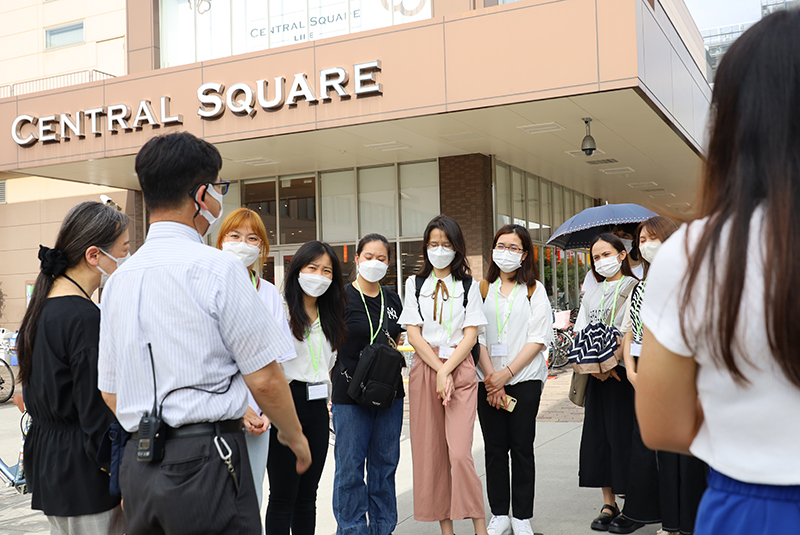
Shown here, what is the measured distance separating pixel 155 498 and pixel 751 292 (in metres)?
1.72

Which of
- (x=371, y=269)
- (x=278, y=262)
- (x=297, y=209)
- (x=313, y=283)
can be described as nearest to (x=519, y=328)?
(x=371, y=269)

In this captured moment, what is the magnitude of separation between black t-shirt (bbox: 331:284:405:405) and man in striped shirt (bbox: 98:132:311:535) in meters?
1.98

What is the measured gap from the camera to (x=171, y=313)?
2166mm

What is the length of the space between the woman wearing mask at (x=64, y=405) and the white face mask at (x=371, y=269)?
1.90m

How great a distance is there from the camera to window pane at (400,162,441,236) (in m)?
15.3

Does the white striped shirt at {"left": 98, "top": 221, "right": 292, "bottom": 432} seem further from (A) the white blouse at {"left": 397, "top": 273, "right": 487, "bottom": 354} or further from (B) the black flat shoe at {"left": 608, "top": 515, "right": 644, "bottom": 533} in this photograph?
(B) the black flat shoe at {"left": 608, "top": 515, "right": 644, "bottom": 533}

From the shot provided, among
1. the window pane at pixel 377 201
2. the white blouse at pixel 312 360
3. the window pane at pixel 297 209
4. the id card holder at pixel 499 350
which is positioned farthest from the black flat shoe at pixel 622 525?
the window pane at pixel 297 209

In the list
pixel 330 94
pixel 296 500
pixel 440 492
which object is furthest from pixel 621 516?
pixel 330 94

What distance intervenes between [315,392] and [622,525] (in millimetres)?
2242

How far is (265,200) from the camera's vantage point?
17312 mm

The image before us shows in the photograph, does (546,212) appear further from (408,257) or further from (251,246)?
(251,246)

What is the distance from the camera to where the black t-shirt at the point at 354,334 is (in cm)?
429

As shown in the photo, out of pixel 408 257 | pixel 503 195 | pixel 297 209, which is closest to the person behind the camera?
pixel 408 257

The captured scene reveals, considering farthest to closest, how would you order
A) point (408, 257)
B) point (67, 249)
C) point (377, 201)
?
1. point (377, 201)
2. point (408, 257)
3. point (67, 249)
